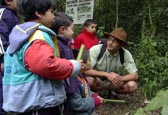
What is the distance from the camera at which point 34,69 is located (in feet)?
7.13

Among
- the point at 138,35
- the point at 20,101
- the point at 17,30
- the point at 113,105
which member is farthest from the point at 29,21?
the point at 138,35

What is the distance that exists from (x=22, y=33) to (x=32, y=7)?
21 cm

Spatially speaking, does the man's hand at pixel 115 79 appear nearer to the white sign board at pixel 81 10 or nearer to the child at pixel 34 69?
the white sign board at pixel 81 10

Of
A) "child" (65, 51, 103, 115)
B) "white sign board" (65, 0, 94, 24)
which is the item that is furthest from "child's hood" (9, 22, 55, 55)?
"white sign board" (65, 0, 94, 24)

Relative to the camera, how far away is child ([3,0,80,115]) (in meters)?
2.18

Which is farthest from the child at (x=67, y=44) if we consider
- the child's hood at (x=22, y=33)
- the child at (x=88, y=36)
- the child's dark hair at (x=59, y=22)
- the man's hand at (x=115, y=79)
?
the child at (x=88, y=36)

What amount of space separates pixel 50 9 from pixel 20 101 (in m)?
0.66

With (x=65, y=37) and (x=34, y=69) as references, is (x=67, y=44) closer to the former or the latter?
(x=65, y=37)

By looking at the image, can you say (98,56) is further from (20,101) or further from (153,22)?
(153,22)

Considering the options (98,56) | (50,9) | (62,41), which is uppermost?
(50,9)

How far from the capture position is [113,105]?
17.3 feet

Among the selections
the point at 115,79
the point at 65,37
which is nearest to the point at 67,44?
the point at 65,37

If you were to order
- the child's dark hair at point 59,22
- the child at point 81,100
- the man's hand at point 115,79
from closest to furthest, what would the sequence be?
1. the child at point 81,100
2. the child's dark hair at point 59,22
3. the man's hand at point 115,79

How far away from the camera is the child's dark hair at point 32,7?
2.35 meters
